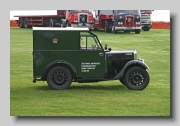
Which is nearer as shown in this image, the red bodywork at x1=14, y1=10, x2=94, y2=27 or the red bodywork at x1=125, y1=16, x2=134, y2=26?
the red bodywork at x1=14, y1=10, x2=94, y2=27

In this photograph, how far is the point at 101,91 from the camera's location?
21672 millimetres

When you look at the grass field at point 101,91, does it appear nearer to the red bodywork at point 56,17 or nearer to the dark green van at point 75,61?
the dark green van at point 75,61

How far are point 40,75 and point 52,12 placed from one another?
5.36 ft

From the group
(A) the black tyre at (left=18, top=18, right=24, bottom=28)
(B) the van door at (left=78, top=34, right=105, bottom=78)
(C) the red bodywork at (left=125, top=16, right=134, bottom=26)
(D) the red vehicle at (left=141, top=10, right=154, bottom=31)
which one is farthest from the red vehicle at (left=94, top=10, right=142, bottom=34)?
(A) the black tyre at (left=18, top=18, right=24, bottom=28)

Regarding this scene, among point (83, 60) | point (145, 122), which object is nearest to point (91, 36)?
point (83, 60)

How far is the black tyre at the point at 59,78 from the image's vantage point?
2147cm

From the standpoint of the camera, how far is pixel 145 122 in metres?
20.8

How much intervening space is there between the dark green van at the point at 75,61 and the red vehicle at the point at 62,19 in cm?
37

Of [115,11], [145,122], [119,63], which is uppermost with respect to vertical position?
[115,11]

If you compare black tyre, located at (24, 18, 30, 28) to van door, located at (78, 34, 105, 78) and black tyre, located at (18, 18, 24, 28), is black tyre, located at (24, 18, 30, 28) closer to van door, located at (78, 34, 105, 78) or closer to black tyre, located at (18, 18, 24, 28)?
black tyre, located at (18, 18, 24, 28)

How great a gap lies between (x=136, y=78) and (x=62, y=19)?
2.42 metres

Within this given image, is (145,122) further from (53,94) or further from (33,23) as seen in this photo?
(33,23)

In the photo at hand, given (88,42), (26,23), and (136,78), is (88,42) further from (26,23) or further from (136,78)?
(26,23)

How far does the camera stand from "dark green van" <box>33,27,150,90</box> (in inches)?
840
